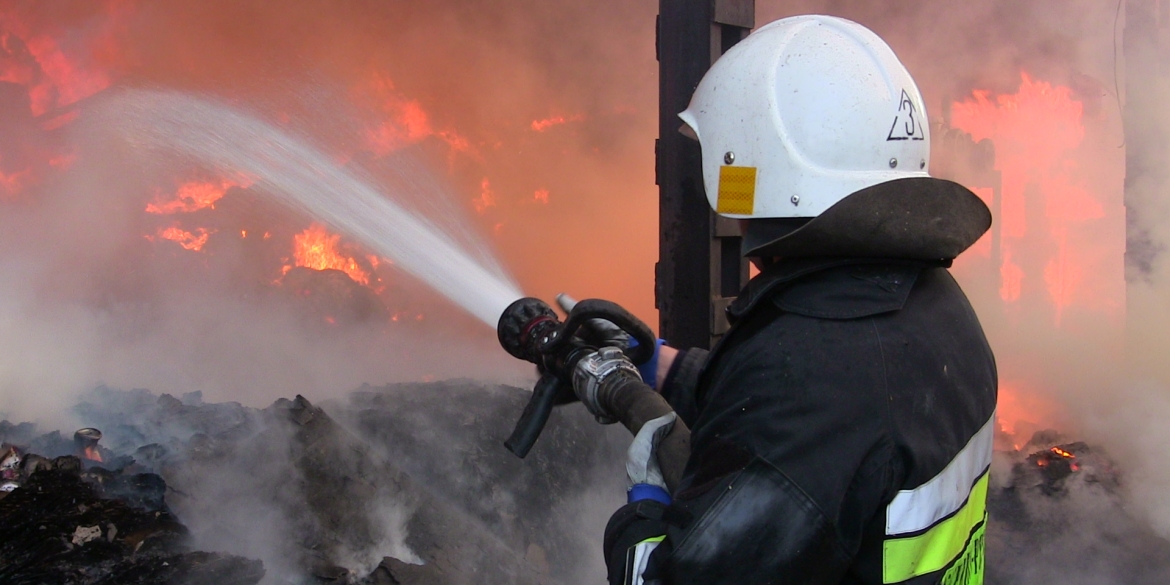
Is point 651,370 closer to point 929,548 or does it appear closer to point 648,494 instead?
point 648,494

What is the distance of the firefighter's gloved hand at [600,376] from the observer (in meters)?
1.95

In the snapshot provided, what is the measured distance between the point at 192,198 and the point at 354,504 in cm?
538

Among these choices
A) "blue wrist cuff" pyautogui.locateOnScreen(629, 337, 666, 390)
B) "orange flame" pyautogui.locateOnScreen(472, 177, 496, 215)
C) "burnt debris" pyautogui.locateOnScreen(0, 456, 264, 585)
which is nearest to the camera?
"blue wrist cuff" pyautogui.locateOnScreen(629, 337, 666, 390)

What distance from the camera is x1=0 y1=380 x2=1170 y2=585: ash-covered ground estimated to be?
3.48m

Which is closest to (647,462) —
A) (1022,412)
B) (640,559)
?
(640,559)

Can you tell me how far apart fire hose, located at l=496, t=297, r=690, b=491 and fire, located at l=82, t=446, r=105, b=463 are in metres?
3.04

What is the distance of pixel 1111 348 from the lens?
7.36m

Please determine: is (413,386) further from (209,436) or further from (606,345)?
(606,345)

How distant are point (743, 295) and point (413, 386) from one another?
4361 millimetres

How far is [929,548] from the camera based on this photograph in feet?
4.41

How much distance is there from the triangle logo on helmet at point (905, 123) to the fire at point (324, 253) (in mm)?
7845

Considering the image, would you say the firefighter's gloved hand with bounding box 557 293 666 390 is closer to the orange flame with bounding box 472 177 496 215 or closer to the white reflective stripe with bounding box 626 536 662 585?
the white reflective stripe with bounding box 626 536 662 585

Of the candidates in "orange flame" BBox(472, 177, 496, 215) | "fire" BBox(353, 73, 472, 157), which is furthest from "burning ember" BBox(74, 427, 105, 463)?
"orange flame" BBox(472, 177, 496, 215)

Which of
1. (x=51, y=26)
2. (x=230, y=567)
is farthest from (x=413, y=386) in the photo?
(x=51, y=26)
